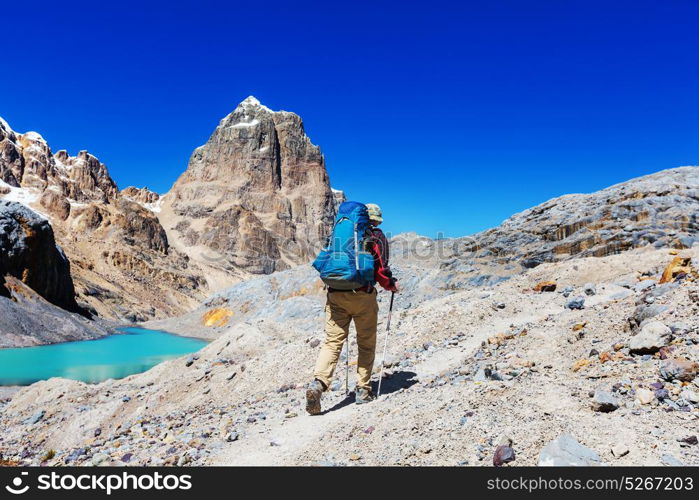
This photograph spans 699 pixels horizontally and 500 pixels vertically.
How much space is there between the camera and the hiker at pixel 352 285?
20.6ft

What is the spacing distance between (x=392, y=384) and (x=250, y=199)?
571ft

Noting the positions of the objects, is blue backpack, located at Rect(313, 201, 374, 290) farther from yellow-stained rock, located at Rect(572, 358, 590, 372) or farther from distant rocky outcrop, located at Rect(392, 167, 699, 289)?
distant rocky outcrop, located at Rect(392, 167, 699, 289)

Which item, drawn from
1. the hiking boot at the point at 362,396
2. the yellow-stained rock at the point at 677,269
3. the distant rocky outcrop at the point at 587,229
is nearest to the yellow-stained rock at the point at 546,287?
the yellow-stained rock at the point at 677,269

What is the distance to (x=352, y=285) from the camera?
20.7 feet

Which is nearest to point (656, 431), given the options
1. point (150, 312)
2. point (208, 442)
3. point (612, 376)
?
point (612, 376)

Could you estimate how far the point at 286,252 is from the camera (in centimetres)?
16700

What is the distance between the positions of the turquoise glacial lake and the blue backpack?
2203cm

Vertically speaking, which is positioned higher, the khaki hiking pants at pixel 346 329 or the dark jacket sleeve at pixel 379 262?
the dark jacket sleeve at pixel 379 262

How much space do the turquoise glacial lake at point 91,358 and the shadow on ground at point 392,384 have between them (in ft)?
68.7

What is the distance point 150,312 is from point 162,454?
73.7 meters

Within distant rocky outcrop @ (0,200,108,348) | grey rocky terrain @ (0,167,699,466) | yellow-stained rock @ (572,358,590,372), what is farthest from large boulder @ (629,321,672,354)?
distant rocky outcrop @ (0,200,108,348)

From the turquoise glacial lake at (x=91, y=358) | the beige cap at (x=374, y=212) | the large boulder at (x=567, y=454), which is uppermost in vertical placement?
the beige cap at (x=374, y=212)

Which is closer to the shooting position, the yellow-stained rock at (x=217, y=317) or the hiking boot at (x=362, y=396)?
the hiking boot at (x=362, y=396)

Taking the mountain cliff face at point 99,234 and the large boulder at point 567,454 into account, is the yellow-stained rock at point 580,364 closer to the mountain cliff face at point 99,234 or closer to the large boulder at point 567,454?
the large boulder at point 567,454
